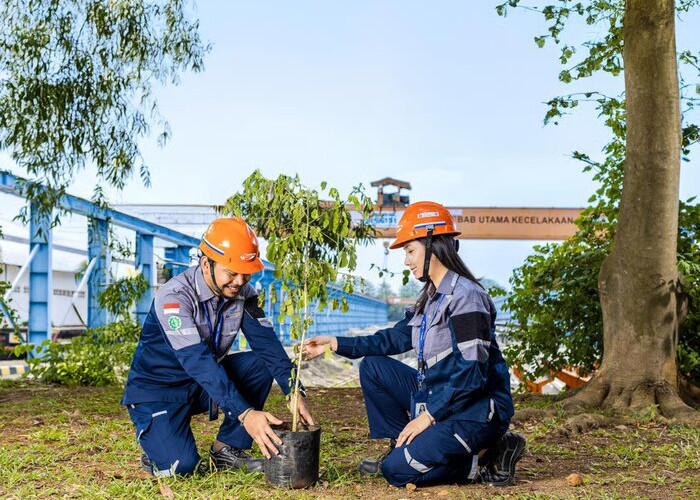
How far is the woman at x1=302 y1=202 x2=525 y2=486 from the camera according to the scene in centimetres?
341

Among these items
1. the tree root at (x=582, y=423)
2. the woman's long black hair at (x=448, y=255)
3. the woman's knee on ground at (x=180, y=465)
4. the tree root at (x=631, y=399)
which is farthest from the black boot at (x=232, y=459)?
the tree root at (x=631, y=399)

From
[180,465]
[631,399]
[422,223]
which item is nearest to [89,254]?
[631,399]

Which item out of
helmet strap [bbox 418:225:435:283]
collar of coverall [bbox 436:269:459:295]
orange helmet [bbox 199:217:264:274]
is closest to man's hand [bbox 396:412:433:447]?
collar of coverall [bbox 436:269:459:295]

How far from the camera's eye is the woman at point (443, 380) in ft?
11.2

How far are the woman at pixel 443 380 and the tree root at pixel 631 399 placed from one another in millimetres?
2961

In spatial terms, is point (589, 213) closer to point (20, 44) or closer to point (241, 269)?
point (241, 269)

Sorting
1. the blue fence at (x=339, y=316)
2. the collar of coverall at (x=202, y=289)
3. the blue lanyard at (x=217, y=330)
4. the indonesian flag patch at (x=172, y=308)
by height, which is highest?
the collar of coverall at (x=202, y=289)

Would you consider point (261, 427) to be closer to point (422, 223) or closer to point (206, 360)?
point (206, 360)

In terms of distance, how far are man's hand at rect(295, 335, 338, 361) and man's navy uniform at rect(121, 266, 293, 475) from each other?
0.16m

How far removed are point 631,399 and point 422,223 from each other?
12.7 feet

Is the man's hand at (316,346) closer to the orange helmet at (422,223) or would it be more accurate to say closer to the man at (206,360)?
the man at (206,360)

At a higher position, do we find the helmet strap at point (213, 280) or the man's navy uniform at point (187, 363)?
the helmet strap at point (213, 280)

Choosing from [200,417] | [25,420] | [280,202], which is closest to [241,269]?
[280,202]

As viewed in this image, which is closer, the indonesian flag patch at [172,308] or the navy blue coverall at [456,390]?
the navy blue coverall at [456,390]
